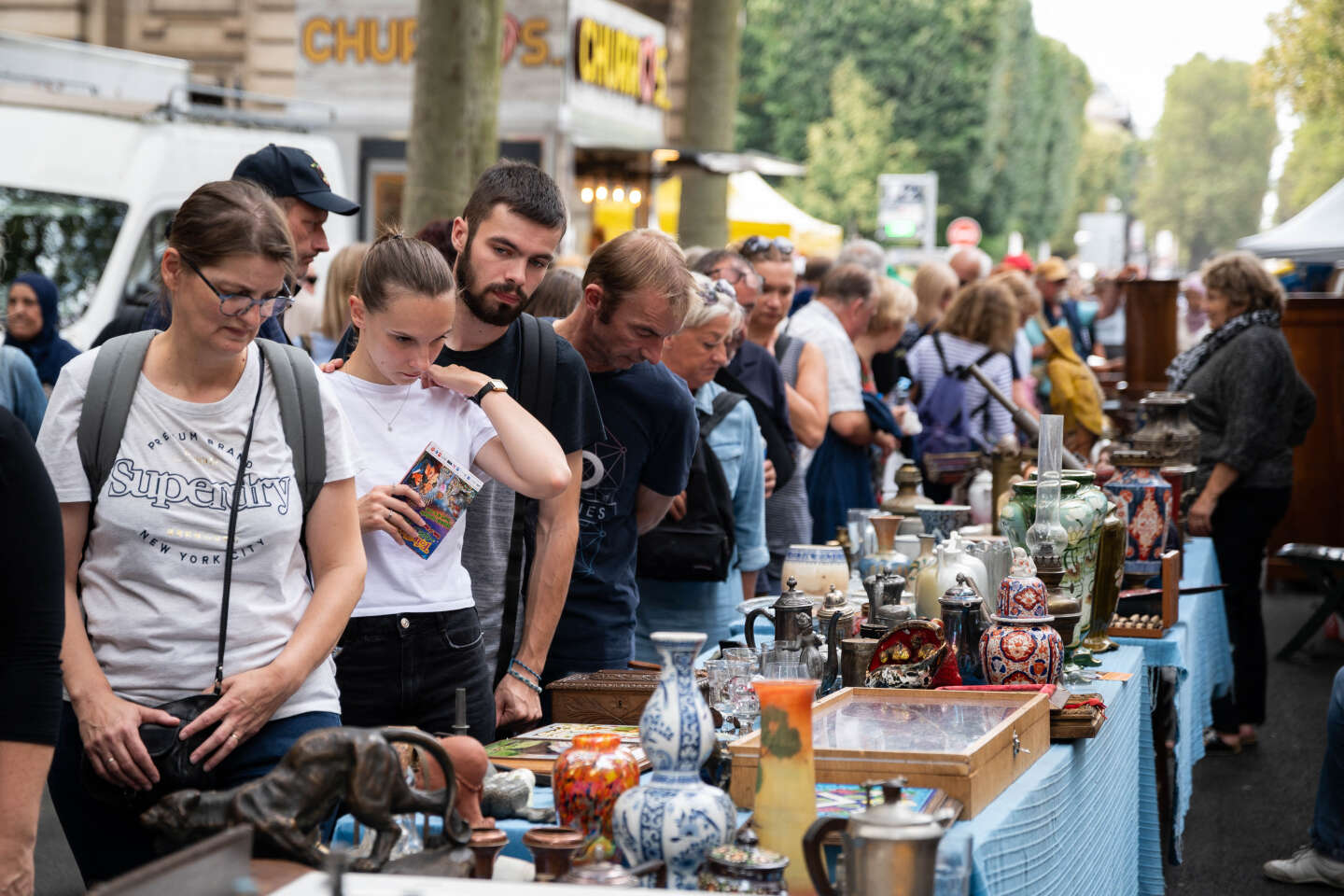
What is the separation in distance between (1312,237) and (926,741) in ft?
36.7

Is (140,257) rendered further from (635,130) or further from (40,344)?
(635,130)

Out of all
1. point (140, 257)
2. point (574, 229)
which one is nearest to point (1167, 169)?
point (574, 229)

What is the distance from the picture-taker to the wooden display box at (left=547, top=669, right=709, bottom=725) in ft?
11.0

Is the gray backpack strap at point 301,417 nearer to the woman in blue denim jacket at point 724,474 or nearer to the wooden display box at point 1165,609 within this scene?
the woman in blue denim jacket at point 724,474

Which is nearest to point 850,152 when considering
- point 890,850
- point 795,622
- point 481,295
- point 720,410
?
point 720,410

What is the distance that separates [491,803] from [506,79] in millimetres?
13810

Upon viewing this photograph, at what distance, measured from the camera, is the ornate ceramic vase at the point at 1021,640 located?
3504 mm

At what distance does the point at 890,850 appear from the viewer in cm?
213

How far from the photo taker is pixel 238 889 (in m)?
1.84

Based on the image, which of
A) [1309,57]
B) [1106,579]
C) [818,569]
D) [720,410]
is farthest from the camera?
[1309,57]

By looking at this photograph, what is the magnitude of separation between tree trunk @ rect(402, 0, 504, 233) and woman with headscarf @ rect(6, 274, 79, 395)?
1.96 metres

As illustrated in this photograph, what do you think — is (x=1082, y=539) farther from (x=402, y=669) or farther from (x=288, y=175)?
(x=288, y=175)

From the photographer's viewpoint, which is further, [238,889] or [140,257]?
[140,257]

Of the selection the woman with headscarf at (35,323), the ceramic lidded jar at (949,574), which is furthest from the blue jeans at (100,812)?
the woman with headscarf at (35,323)
